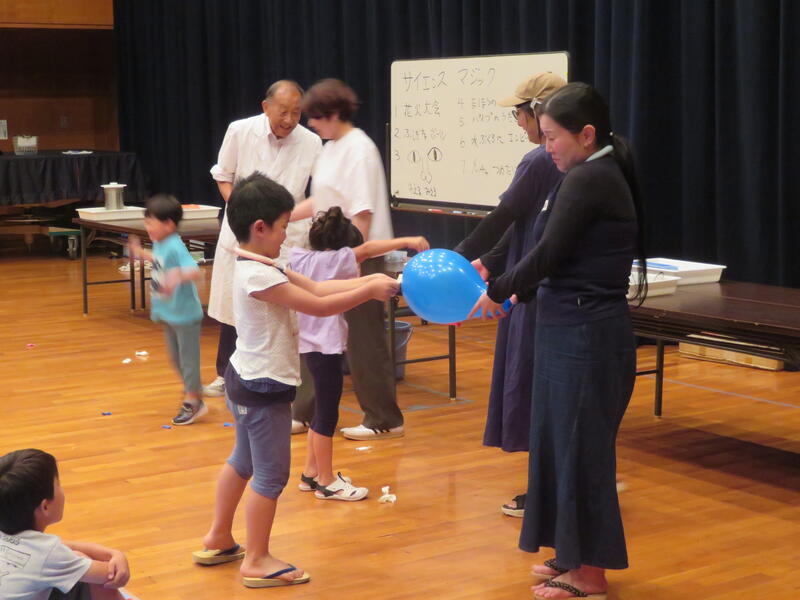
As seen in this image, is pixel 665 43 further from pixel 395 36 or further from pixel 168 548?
pixel 168 548

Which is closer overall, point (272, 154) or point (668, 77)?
point (272, 154)

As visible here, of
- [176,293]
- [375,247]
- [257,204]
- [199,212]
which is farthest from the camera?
[199,212]

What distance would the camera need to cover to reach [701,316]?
3.87m

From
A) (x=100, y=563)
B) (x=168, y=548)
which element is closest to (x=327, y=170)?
(x=168, y=548)

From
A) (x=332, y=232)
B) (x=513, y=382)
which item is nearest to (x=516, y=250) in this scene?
(x=513, y=382)

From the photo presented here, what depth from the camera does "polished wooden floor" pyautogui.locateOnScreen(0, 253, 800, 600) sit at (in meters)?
3.11

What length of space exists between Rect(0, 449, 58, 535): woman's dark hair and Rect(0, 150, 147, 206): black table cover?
857cm

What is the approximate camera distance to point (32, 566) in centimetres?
221

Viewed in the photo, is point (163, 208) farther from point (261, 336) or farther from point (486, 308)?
point (486, 308)

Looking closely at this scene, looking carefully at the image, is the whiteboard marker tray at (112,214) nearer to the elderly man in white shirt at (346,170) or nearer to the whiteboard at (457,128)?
the whiteboard at (457,128)

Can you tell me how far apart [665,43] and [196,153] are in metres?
6.22

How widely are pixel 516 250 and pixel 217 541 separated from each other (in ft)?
4.17

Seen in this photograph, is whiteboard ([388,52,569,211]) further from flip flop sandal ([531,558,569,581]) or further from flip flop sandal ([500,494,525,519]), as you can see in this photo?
flip flop sandal ([531,558,569,581])

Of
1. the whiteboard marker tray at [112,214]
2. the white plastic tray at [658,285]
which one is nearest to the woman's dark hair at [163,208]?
the white plastic tray at [658,285]
